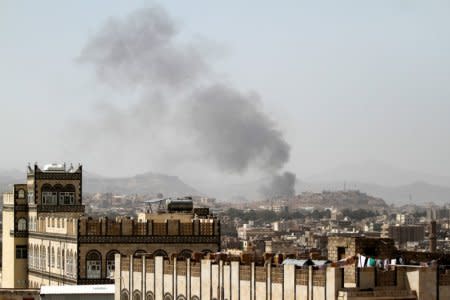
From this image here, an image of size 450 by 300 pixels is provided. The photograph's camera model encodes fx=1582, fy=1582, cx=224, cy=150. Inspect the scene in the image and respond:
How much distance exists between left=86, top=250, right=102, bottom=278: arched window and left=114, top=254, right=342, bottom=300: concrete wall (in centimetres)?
2205

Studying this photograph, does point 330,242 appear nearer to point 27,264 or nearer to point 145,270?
point 145,270

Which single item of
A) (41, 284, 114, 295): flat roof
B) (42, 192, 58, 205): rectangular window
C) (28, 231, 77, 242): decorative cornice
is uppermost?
(42, 192, 58, 205): rectangular window

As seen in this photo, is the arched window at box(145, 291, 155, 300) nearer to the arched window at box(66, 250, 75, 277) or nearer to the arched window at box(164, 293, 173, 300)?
the arched window at box(164, 293, 173, 300)

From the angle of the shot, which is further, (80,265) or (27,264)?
(27,264)

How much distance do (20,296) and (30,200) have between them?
61.9 ft

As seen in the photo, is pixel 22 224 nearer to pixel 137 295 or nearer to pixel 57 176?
pixel 57 176

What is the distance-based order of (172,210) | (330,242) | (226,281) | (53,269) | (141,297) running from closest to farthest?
(226,281), (330,242), (141,297), (53,269), (172,210)

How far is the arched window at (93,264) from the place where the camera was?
294ft

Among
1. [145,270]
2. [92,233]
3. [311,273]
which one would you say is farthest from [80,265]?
[311,273]

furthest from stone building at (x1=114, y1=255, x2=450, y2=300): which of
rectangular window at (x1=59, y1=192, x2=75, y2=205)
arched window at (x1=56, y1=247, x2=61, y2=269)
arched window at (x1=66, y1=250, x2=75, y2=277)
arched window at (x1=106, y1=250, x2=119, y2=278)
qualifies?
rectangular window at (x1=59, y1=192, x2=75, y2=205)

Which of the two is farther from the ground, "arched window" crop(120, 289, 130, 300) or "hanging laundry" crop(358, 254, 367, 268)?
"hanging laundry" crop(358, 254, 367, 268)

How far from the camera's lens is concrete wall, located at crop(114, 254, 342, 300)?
49281 mm

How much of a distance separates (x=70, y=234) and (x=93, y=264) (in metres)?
3.01

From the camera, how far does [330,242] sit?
59844 mm
